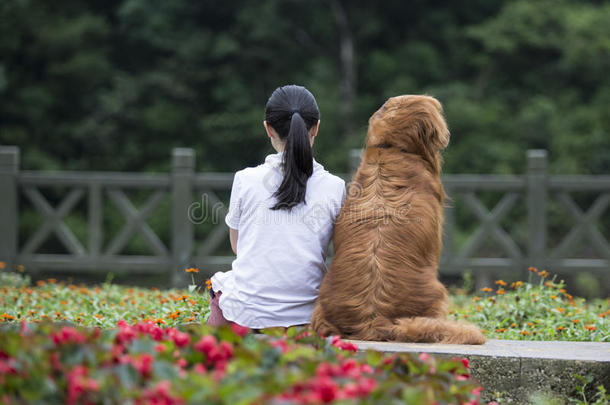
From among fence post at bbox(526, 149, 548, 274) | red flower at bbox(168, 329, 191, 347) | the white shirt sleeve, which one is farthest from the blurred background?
red flower at bbox(168, 329, 191, 347)

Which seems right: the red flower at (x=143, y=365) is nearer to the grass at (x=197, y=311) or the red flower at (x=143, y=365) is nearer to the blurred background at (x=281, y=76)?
the grass at (x=197, y=311)

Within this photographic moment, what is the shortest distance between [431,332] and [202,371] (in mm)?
1381

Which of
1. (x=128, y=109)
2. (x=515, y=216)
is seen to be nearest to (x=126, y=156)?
(x=128, y=109)

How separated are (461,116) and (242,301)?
36.7 ft

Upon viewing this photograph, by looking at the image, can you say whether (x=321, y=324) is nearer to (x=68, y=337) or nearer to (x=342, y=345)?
(x=342, y=345)

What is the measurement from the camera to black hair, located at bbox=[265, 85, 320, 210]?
3.07 metres

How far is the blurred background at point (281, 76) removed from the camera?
13570mm

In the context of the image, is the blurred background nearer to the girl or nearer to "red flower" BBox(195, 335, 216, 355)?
the girl

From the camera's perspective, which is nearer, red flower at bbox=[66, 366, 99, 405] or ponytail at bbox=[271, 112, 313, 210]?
red flower at bbox=[66, 366, 99, 405]

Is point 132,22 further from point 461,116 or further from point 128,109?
point 461,116

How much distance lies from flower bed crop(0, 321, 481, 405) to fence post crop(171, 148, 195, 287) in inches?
219

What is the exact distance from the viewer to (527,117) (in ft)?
44.8

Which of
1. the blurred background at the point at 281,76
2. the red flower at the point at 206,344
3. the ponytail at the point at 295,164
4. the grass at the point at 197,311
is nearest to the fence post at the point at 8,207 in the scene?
the grass at the point at 197,311

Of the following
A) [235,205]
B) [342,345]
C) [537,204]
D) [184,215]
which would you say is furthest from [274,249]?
[537,204]
